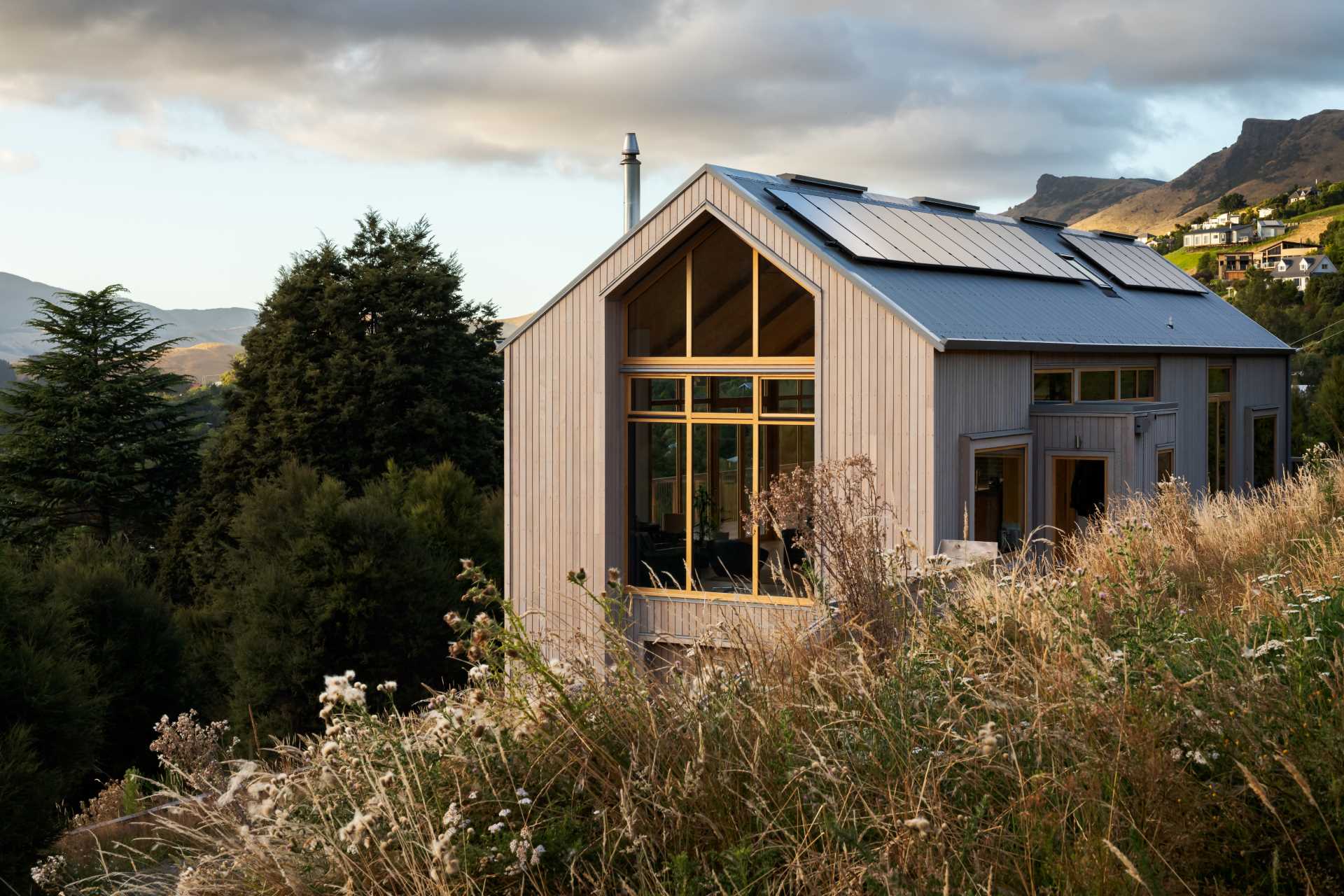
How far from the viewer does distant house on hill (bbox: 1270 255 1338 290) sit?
85.1 m

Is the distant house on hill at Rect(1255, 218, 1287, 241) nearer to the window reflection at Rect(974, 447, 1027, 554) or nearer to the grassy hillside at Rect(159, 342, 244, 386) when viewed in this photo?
the grassy hillside at Rect(159, 342, 244, 386)

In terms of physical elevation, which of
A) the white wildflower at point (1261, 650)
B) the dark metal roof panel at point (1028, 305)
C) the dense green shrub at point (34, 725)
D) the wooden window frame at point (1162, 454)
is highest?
the dark metal roof panel at point (1028, 305)

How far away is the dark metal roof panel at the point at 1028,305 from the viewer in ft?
47.4

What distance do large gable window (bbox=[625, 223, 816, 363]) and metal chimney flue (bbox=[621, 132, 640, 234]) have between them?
311cm

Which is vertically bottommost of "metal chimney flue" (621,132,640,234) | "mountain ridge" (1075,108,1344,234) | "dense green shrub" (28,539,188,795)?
"dense green shrub" (28,539,188,795)

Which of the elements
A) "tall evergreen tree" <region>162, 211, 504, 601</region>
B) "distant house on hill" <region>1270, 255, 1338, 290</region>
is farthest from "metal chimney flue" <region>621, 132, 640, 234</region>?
"distant house on hill" <region>1270, 255, 1338, 290</region>

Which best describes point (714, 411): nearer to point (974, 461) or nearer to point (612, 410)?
point (612, 410)

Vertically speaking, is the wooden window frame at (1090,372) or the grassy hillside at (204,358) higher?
the grassy hillside at (204,358)

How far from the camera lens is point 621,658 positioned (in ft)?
13.9

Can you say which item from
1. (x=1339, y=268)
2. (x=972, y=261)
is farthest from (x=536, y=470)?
(x=1339, y=268)

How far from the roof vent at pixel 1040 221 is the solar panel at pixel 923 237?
1.42 meters

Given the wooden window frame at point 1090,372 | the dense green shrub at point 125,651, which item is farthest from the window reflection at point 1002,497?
the dense green shrub at point 125,651

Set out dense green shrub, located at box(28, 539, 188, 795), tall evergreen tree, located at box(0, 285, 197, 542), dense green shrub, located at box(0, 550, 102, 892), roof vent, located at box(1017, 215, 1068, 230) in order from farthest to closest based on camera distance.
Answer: tall evergreen tree, located at box(0, 285, 197, 542), roof vent, located at box(1017, 215, 1068, 230), dense green shrub, located at box(28, 539, 188, 795), dense green shrub, located at box(0, 550, 102, 892)

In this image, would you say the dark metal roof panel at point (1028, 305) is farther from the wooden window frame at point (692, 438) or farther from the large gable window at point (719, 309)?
the wooden window frame at point (692, 438)
